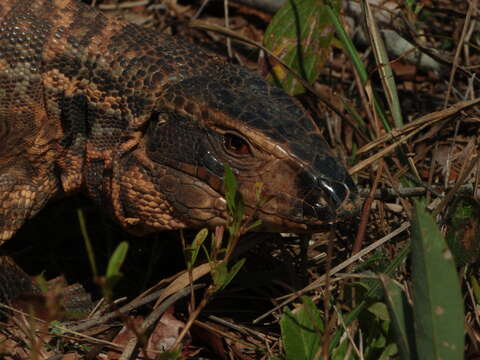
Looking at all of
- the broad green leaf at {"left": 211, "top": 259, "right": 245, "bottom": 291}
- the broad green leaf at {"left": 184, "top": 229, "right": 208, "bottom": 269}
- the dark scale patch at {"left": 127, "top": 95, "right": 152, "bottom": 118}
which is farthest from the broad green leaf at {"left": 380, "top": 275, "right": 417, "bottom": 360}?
the dark scale patch at {"left": 127, "top": 95, "right": 152, "bottom": 118}

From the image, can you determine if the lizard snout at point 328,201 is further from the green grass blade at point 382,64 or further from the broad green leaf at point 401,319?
the green grass blade at point 382,64

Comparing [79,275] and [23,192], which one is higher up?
[23,192]

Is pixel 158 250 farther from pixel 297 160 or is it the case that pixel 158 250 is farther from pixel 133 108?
pixel 297 160

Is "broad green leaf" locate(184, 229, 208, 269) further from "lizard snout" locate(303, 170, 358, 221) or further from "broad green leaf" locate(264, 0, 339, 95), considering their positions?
"broad green leaf" locate(264, 0, 339, 95)

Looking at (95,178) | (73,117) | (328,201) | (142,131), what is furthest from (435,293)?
(73,117)

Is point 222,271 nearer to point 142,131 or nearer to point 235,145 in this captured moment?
point 235,145

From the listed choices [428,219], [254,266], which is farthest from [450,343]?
[254,266]
